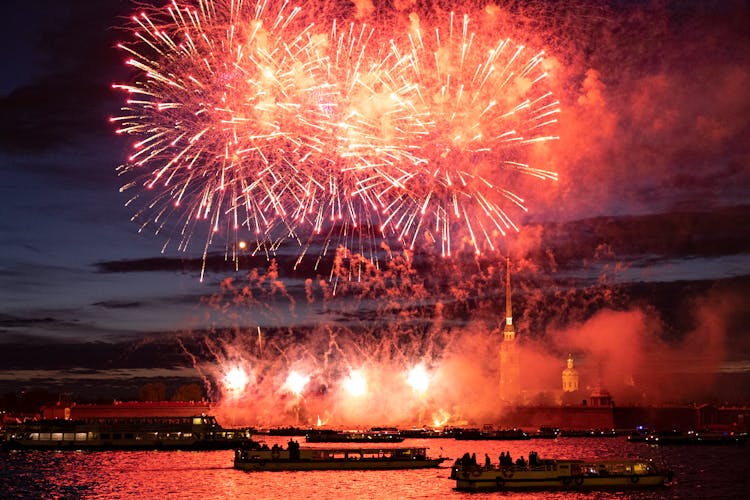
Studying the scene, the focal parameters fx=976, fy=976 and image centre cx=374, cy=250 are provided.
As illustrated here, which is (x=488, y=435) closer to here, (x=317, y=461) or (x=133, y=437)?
(x=133, y=437)

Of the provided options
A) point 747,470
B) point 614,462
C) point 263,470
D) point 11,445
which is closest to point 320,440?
point 11,445

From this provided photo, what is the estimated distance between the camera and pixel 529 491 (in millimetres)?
75250

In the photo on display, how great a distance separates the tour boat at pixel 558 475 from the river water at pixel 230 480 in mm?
800

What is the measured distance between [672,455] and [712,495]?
5650 cm

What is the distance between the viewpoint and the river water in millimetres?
76250

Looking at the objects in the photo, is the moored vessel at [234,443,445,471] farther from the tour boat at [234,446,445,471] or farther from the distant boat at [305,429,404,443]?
the distant boat at [305,429,404,443]

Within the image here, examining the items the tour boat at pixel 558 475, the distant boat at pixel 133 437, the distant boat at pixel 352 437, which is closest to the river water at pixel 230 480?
the tour boat at pixel 558 475

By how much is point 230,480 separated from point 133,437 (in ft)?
166

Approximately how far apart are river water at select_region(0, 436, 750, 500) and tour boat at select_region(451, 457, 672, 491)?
0.80 metres

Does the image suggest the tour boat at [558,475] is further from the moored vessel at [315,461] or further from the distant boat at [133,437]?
the distant boat at [133,437]

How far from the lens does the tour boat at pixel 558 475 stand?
244 ft

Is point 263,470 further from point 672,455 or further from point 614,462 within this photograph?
point 672,455

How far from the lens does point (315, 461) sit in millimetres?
94750

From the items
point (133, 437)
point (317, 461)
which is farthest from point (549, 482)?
point (133, 437)
